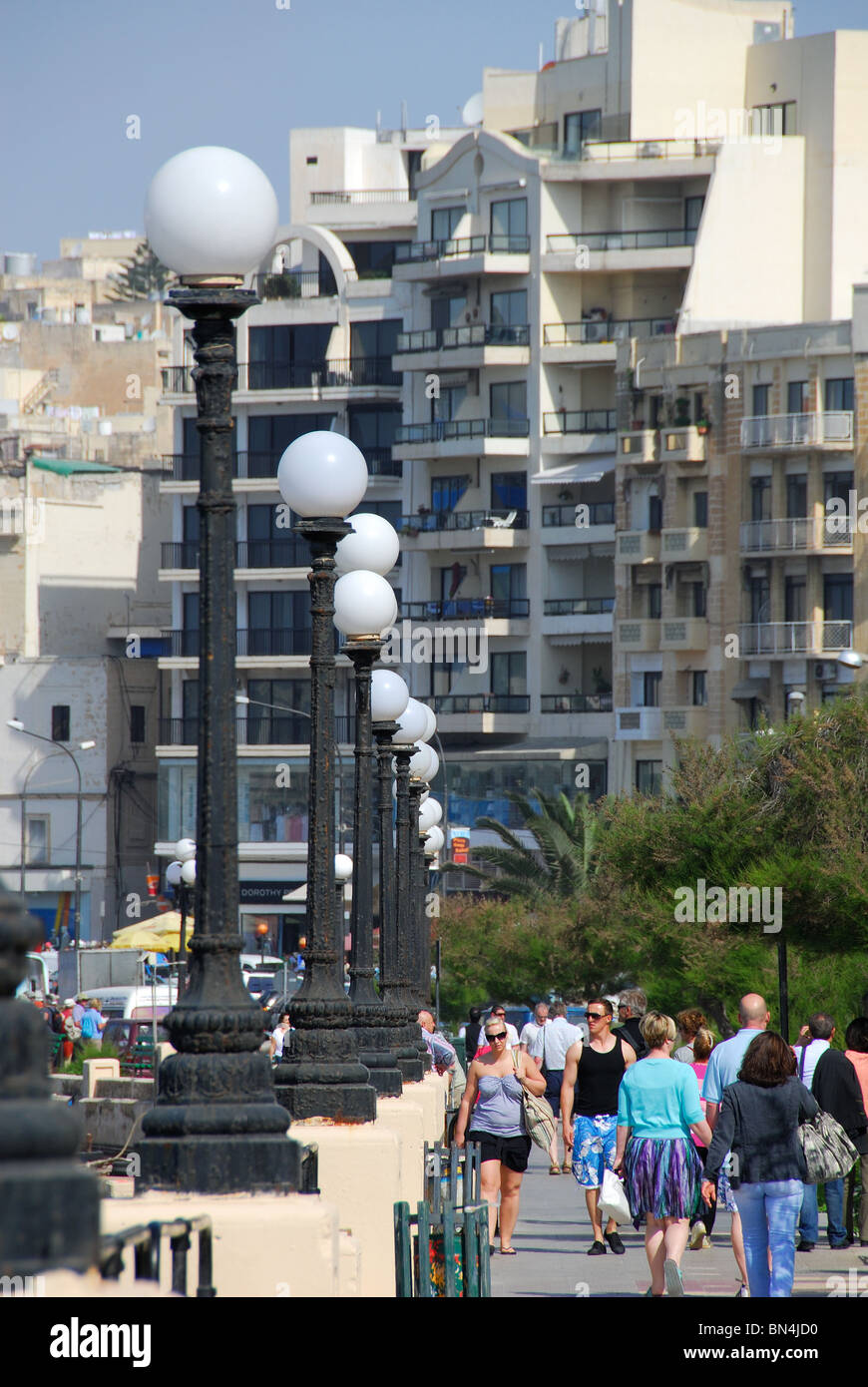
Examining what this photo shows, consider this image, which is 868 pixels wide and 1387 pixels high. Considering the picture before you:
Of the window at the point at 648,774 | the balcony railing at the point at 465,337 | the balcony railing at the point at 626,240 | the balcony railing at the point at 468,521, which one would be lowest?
the window at the point at 648,774

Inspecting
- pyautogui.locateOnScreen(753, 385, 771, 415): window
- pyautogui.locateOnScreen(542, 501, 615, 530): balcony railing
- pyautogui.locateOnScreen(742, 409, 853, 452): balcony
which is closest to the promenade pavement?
pyautogui.locateOnScreen(742, 409, 853, 452): balcony

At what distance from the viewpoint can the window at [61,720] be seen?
75562 millimetres

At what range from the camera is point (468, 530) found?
6838 centimetres

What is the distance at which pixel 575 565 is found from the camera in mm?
68375

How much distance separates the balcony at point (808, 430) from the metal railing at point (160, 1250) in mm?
52927

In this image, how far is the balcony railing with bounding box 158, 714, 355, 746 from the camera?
70.9 m

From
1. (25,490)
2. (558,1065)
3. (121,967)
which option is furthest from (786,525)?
(558,1065)

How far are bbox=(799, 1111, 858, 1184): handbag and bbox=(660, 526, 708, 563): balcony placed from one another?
1940 inches

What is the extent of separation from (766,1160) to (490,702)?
188 feet

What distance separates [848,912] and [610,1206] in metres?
15.0

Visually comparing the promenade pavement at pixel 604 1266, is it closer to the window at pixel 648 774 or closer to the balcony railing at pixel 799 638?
the balcony railing at pixel 799 638

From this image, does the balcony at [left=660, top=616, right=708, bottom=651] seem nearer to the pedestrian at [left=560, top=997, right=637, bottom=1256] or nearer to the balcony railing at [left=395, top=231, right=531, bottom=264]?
the balcony railing at [left=395, top=231, right=531, bottom=264]

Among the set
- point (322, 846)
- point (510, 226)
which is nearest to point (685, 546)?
point (510, 226)

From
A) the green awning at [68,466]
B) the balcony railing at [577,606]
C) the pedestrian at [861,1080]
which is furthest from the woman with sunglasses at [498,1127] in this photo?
the green awning at [68,466]
